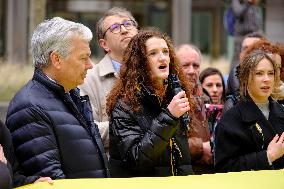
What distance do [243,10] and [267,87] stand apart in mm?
5865

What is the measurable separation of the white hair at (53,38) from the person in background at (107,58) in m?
1.09

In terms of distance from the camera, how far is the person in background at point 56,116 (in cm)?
397

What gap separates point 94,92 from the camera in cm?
535

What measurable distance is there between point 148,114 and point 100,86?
95 centimetres

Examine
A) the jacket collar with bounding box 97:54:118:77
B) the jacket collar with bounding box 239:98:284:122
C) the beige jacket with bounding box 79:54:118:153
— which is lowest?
the jacket collar with bounding box 239:98:284:122

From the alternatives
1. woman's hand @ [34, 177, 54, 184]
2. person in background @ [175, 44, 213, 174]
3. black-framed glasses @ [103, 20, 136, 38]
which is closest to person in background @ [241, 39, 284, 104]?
person in background @ [175, 44, 213, 174]

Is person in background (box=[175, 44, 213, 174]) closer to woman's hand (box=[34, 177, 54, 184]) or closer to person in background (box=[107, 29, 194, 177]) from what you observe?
person in background (box=[107, 29, 194, 177])

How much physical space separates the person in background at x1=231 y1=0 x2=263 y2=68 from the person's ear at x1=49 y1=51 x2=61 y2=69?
6.74 meters

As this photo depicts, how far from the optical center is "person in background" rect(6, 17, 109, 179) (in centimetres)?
397

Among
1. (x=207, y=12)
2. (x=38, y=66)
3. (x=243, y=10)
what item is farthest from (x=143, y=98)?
(x=207, y=12)

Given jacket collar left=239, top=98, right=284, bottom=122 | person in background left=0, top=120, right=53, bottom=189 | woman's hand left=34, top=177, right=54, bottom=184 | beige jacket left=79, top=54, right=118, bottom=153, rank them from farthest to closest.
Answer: beige jacket left=79, top=54, right=118, bottom=153 → jacket collar left=239, top=98, right=284, bottom=122 → woman's hand left=34, top=177, right=54, bottom=184 → person in background left=0, top=120, right=53, bottom=189

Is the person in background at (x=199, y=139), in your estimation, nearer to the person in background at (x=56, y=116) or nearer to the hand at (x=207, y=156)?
the hand at (x=207, y=156)

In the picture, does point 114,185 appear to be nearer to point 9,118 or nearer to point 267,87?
point 9,118

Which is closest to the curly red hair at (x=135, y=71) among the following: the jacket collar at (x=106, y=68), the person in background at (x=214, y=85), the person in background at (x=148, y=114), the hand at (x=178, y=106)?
the person in background at (x=148, y=114)
